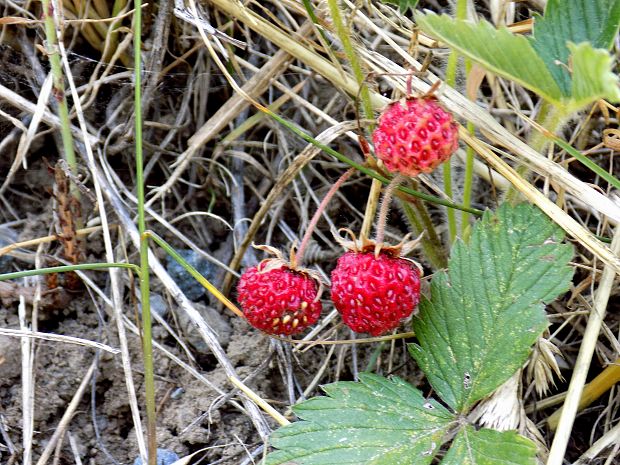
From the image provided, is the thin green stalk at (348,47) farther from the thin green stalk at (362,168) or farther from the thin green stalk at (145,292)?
the thin green stalk at (145,292)

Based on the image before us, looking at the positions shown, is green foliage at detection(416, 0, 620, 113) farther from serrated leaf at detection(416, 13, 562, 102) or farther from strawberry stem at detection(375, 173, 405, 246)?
strawberry stem at detection(375, 173, 405, 246)

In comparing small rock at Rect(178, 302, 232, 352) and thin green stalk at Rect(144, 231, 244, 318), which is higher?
thin green stalk at Rect(144, 231, 244, 318)

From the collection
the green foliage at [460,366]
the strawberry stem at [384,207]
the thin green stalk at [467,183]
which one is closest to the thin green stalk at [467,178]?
the thin green stalk at [467,183]

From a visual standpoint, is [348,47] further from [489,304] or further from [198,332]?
[198,332]

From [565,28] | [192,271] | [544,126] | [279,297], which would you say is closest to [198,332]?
[192,271]

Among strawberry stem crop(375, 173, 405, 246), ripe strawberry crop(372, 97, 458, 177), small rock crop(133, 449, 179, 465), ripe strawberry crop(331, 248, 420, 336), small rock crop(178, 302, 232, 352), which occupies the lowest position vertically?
small rock crop(133, 449, 179, 465)

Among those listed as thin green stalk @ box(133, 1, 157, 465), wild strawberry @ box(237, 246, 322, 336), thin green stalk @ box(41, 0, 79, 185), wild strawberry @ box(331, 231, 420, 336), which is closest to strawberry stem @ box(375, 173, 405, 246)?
wild strawberry @ box(331, 231, 420, 336)
